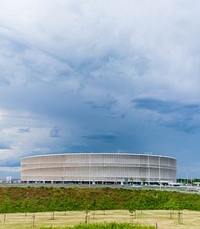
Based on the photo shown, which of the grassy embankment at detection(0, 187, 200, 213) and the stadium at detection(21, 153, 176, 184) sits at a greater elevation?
the stadium at detection(21, 153, 176, 184)

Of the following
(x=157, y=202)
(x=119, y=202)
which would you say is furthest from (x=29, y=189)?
(x=157, y=202)

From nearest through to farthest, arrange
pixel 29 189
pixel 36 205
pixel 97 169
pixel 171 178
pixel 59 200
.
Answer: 1. pixel 36 205
2. pixel 59 200
3. pixel 29 189
4. pixel 97 169
5. pixel 171 178

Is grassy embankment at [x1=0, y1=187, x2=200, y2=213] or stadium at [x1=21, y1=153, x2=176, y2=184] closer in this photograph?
grassy embankment at [x1=0, y1=187, x2=200, y2=213]

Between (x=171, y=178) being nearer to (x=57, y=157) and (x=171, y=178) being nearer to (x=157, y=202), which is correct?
(x=57, y=157)

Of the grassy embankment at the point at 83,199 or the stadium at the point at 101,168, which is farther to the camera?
the stadium at the point at 101,168

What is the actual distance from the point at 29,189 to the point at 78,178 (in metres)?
70.7

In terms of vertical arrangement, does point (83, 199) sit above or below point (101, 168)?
below

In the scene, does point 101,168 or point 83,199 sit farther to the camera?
point 101,168

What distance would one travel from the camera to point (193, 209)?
5841cm

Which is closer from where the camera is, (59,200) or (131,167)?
(59,200)

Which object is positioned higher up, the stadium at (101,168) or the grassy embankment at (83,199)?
the stadium at (101,168)

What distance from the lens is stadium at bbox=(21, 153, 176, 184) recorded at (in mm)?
137375

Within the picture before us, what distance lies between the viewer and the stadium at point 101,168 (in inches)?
Result: 5408

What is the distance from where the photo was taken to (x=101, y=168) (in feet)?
451
